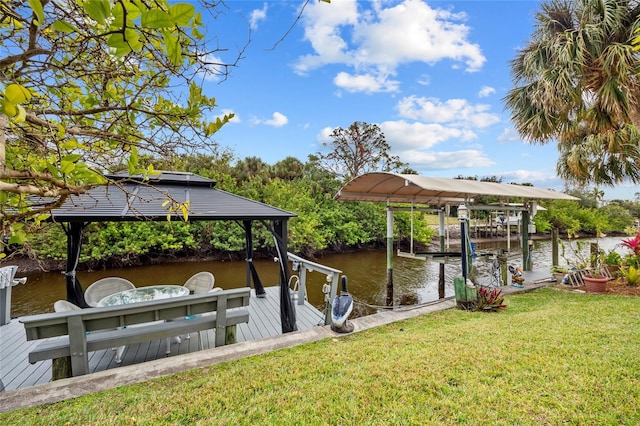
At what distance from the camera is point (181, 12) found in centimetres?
75

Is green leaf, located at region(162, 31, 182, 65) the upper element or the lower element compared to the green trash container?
upper

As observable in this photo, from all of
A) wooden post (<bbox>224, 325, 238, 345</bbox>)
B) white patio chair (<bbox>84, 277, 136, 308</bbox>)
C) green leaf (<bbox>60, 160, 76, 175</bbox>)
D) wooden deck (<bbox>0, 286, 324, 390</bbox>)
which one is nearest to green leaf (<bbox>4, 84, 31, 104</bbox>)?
green leaf (<bbox>60, 160, 76, 175</bbox>)

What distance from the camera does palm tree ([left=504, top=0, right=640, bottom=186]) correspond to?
630 centimetres

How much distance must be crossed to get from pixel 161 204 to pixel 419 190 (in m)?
6.49

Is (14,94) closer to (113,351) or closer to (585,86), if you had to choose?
(113,351)

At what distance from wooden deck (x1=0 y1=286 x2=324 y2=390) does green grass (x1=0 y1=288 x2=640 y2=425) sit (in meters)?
1.30

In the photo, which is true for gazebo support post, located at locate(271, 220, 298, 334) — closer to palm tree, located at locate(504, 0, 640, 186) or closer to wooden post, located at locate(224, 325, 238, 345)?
wooden post, located at locate(224, 325, 238, 345)

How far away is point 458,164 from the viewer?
76.6 feet

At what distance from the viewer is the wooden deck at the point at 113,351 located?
3570 millimetres

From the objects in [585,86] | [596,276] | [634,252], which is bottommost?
[596,276]

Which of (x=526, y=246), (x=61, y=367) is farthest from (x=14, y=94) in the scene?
(x=526, y=246)

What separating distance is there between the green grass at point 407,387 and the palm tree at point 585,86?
5.58m

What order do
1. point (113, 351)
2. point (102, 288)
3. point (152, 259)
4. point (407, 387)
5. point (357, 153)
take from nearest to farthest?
point (407, 387) < point (113, 351) < point (102, 288) < point (152, 259) < point (357, 153)

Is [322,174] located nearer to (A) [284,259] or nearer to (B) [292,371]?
(A) [284,259]
